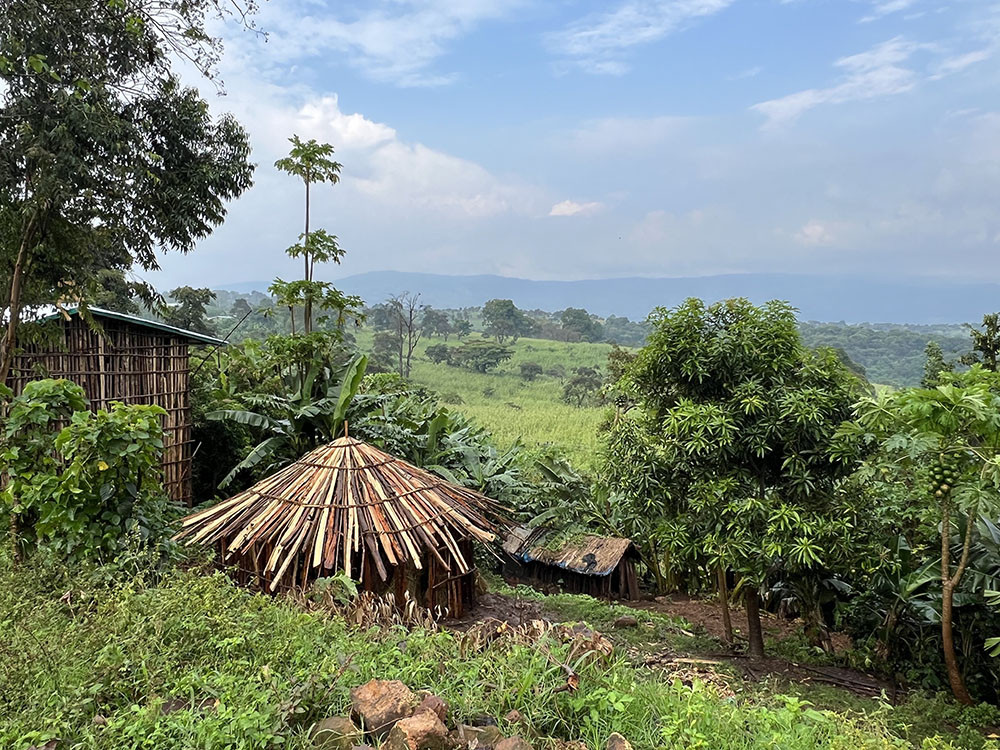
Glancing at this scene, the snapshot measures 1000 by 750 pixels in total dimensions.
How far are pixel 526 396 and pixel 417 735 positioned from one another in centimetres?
2913

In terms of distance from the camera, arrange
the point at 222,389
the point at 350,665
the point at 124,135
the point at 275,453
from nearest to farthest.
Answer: the point at 350,665
the point at 124,135
the point at 275,453
the point at 222,389

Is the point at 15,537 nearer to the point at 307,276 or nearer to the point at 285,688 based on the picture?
the point at 285,688

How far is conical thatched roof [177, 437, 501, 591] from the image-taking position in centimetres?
560

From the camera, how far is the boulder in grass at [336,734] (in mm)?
2557

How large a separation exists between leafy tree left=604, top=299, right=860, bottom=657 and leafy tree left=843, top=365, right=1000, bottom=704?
1.65ft

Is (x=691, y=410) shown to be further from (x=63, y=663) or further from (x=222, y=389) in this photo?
(x=222, y=389)

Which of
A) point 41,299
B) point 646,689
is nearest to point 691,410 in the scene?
point 646,689

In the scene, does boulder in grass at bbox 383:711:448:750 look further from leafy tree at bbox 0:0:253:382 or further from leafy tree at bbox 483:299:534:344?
leafy tree at bbox 483:299:534:344

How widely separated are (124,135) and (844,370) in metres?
8.30

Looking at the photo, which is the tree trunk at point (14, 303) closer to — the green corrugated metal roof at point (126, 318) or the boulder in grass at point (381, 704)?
the green corrugated metal roof at point (126, 318)

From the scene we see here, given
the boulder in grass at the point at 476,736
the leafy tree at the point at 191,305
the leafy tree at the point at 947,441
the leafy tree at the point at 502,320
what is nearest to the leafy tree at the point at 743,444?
the leafy tree at the point at 947,441

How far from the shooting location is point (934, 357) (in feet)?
45.3

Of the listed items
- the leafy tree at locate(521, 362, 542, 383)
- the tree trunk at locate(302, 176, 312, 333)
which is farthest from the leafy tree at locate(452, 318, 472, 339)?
the tree trunk at locate(302, 176, 312, 333)

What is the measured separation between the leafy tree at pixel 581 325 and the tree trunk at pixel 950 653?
5306 centimetres
